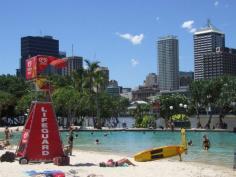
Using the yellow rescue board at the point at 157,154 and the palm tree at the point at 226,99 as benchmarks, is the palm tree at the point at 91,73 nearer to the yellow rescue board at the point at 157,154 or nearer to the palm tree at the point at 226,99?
the palm tree at the point at 226,99

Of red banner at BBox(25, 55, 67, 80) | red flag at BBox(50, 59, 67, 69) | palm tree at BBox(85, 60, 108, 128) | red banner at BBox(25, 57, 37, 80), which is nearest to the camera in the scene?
red flag at BBox(50, 59, 67, 69)

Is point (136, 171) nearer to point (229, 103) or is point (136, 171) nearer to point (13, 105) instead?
point (229, 103)

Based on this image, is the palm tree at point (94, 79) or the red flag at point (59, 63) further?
the palm tree at point (94, 79)

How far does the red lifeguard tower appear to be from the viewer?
21875mm

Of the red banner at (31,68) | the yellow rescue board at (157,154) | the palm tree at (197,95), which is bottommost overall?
the yellow rescue board at (157,154)

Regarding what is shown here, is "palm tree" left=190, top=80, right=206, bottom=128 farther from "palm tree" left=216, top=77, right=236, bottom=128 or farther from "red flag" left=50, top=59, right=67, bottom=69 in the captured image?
"red flag" left=50, top=59, right=67, bottom=69

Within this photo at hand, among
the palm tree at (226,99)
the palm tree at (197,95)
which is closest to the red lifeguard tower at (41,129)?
the palm tree at (226,99)

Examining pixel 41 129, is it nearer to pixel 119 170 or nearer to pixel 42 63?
pixel 42 63

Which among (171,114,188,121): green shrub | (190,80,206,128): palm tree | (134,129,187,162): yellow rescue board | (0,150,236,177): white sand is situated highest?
(190,80,206,128): palm tree

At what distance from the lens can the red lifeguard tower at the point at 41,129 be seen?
861 inches

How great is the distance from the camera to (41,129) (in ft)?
71.9

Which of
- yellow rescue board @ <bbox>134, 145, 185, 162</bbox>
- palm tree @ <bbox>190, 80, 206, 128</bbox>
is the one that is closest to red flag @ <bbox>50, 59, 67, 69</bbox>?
yellow rescue board @ <bbox>134, 145, 185, 162</bbox>

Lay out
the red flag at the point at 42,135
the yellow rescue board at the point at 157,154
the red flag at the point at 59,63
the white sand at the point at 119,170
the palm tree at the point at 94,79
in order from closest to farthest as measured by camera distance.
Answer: the white sand at the point at 119,170 → the red flag at the point at 42,135 → the red flag at the point at 59,63 → the yellow rescue board at the point at 157,154 → the palm tree at the point at 94,79

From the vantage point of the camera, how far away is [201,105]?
301 feet
